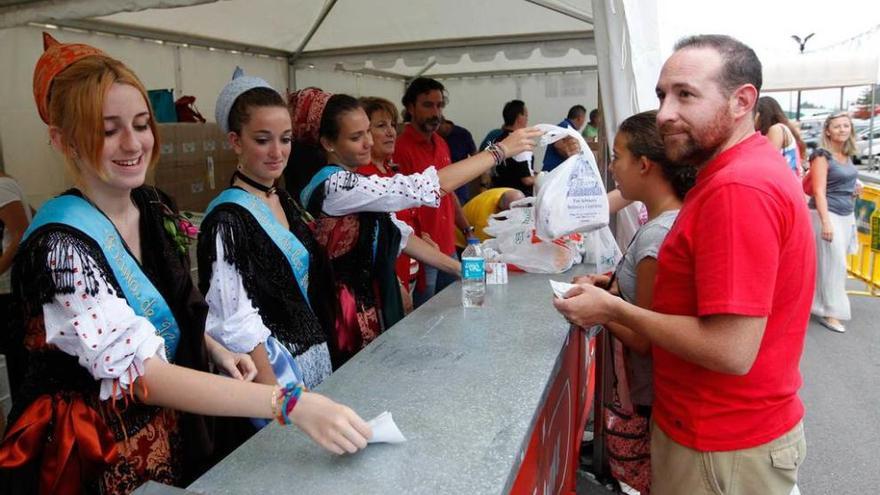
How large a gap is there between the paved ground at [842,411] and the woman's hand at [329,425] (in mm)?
2156

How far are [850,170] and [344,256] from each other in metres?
5.06

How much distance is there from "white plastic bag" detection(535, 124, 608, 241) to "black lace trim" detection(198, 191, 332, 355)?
92 cm

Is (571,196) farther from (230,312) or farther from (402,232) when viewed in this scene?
(230,312)

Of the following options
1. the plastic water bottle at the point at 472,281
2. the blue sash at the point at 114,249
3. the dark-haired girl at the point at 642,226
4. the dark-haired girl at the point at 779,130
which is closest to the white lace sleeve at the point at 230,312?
the blue sash at the point at 114,249

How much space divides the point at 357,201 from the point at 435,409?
3.31 ft

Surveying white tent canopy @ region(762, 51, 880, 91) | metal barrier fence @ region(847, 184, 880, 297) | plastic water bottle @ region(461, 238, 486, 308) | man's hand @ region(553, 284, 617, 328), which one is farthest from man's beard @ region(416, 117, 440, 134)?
white tent canopy @ region(762, 51, 880, 91)

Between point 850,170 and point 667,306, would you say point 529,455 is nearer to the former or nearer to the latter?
point 667,306

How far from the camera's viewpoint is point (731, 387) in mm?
1344

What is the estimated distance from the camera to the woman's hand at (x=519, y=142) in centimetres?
221

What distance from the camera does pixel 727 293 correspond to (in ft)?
3.89

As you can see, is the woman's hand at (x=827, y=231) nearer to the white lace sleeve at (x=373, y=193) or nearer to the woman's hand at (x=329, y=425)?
the white lace sleeve at (x=373, y=193)

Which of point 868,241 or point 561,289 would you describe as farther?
point 868,241

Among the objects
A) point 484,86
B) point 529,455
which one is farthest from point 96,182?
point 484,86

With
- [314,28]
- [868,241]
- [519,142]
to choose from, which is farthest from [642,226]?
[868,241]
